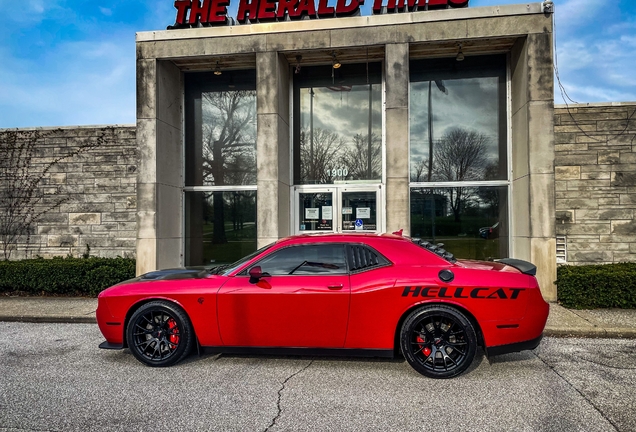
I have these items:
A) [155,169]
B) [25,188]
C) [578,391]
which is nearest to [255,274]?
[578,391]

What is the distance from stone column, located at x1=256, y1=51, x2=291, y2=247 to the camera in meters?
9.13

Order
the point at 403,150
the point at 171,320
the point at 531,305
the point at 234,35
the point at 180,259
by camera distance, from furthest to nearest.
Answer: the point at 180,259, the point at 234,35, the point at 403,150, the point at 171,320, the point at 531,305

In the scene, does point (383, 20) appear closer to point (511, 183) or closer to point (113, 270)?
point (511, 183)

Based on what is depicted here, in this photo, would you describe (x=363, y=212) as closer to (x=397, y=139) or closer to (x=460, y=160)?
(x=397, y=139)

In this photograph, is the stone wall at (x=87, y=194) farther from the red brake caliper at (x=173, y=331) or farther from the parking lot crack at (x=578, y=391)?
the parking lot crack at (x=578, y=391)

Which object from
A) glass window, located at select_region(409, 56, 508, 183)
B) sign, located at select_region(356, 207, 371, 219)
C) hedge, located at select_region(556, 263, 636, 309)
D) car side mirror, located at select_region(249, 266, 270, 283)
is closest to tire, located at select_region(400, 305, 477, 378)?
car side mirror, located at select_region(249, 266, 270, 283)

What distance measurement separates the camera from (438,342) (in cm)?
427

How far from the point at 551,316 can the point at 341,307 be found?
14.6ft

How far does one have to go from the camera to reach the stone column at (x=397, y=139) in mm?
8781

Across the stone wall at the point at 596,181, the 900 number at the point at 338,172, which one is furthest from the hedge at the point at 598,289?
the 900 number at the point at 338,172

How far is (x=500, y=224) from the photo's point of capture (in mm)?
9812

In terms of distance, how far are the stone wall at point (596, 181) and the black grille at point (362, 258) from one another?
6.99m

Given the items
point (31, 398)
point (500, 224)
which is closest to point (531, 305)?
point (31, 398)

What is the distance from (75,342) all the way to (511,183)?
9491 mm
